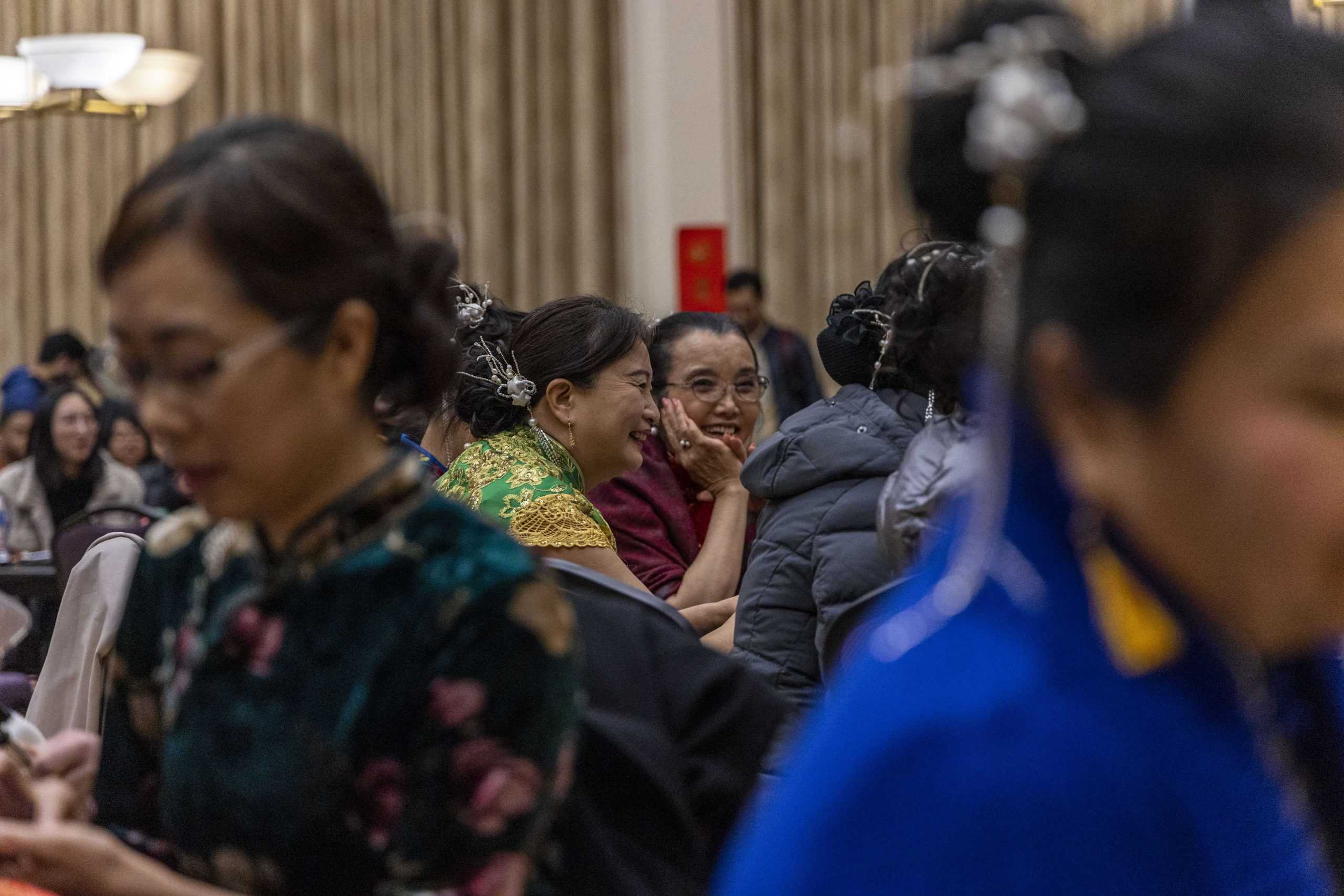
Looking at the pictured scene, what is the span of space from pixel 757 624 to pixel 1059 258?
7.42 feet

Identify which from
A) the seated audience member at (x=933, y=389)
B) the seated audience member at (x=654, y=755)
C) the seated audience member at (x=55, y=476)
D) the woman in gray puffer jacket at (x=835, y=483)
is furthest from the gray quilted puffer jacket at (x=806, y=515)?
the seated audience member at (x=55, y=476)

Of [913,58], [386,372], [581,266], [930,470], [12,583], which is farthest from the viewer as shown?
[581,266]

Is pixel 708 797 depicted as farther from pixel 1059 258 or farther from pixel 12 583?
pixel 12 583

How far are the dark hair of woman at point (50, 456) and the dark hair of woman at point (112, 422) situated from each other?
2.7 inches

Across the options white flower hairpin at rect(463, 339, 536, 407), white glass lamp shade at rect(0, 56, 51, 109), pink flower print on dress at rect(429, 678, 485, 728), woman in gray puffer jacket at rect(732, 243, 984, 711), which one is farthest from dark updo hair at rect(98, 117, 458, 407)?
white glass lamp shade at rect(0, 56, 51, 109)

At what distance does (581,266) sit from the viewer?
8.25 metres

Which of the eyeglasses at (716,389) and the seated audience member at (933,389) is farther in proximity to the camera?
the eyeglasses at (716,389)

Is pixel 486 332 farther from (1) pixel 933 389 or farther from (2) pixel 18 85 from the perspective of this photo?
(2) pixel 18 85

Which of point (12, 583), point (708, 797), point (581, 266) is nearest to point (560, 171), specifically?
point (581, 266)

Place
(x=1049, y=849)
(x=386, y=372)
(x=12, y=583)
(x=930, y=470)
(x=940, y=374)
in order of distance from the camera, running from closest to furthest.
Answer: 1. (x=1049, y=849)
2. (x=386, y=372)
3. (x=930, y=470)
4. (x=940, y=374)
5. (x=12, y=583)

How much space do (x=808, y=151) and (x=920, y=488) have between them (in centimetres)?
588

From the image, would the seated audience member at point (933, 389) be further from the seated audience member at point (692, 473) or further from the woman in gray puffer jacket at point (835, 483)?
the seated audience member at point (692, 473)

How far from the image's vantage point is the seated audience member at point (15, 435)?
22.1 feet

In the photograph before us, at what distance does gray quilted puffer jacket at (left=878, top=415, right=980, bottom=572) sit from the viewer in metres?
2.27
